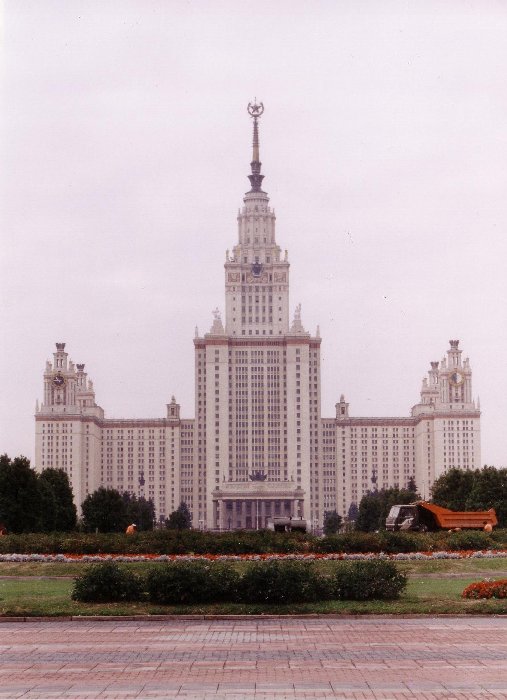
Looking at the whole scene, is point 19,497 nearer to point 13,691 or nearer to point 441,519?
point 441,519

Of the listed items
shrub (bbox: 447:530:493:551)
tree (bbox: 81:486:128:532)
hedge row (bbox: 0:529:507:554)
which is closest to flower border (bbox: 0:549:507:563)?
hedge row (bbox: 0:529:507:554)

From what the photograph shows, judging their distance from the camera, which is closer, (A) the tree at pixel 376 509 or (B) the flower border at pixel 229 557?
(B) the flower border at pixel 229 557

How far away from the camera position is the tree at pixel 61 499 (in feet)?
371

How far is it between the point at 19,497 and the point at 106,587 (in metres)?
67.9

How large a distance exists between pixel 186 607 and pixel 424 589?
877 cm

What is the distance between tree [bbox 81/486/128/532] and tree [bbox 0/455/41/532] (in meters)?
17.0

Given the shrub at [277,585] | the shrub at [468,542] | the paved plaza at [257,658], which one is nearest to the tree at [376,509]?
the shrub at [468,542]

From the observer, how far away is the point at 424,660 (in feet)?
70.2

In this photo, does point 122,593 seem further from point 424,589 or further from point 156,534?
point 156,534

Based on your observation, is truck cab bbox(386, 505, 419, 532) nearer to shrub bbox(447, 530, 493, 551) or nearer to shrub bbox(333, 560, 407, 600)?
shrub bbox(447, 530, 493, 551)

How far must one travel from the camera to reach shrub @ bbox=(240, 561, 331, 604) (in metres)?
31.0

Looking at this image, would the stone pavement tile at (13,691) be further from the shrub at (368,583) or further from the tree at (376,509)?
the tree at (376,509)

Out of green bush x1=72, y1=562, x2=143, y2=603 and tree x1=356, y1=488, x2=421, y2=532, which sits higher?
green bush x1=72, y1=562, x2=143, y2=603

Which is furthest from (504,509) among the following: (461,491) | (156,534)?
(156,534)
